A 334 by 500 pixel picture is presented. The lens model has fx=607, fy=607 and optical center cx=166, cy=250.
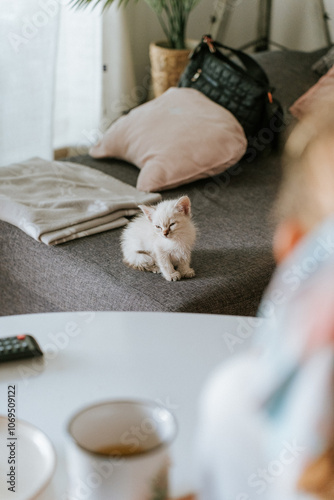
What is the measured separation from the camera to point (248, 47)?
3.28 meters

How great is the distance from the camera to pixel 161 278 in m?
1.42

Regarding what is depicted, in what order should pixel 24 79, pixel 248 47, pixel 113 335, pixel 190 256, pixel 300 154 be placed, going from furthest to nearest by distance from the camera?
pixel 248 47 → pixel 24 79 → pixel 190 256 → pixel 113 335 → pixel 300 154

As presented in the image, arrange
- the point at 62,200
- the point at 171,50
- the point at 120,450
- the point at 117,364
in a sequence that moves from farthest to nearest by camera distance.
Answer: the point at 171,50 < the point at 62,200 < the point at 117,364 < the point at 120,450

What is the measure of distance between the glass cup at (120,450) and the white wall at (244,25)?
2.68 m

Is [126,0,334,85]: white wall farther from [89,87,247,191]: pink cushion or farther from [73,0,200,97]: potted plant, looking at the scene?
[89,87,247,191]: pink cushion

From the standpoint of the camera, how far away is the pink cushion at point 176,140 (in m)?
1.92

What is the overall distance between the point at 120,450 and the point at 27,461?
0.17 meters

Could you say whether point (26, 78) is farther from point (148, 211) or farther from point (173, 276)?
point (173, 276)

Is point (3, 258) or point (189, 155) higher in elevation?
point (189, 155)

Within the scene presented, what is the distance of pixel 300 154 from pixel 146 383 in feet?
1.56

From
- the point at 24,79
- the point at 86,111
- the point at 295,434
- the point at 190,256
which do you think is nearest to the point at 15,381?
the point at 295,434

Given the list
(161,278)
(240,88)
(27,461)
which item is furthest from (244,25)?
(27,461)

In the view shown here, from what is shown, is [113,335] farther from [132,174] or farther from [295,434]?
[132,174]

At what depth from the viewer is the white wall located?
3.01m
